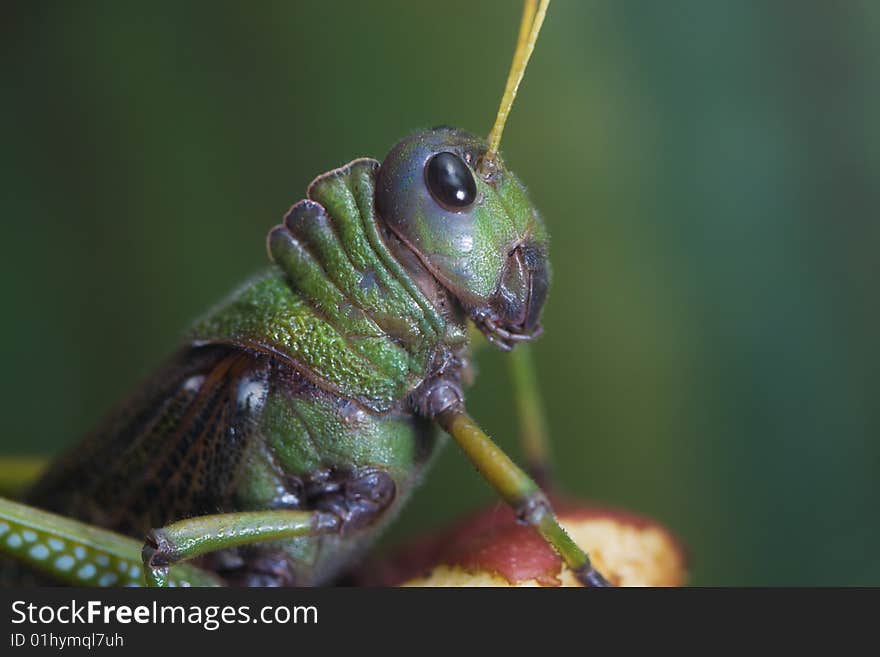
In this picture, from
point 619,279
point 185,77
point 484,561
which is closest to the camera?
point 484,561

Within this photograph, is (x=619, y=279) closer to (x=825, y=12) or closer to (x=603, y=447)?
(x=603, y=447)

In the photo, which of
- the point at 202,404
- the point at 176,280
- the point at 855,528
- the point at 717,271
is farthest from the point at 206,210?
the point at 855,528

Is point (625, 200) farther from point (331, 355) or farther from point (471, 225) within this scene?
point (331, 355)

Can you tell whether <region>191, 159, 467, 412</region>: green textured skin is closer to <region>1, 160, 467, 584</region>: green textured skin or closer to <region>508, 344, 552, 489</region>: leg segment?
<region>1, 160, 467, 584</region>: green textured skin

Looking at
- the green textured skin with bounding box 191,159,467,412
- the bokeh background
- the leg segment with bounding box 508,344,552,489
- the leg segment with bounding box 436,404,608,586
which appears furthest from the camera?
the leg segment with bounding box 508,344,552,489

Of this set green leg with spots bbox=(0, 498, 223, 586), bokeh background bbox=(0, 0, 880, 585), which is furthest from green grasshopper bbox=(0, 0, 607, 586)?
bokeh background bbox=(0, 0, 880, 585)

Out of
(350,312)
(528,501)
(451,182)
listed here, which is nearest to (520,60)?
(451,182)

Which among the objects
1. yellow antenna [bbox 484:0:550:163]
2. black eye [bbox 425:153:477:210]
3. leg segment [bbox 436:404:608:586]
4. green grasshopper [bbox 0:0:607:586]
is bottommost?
leg segment [bbox 436:404:608:586]
